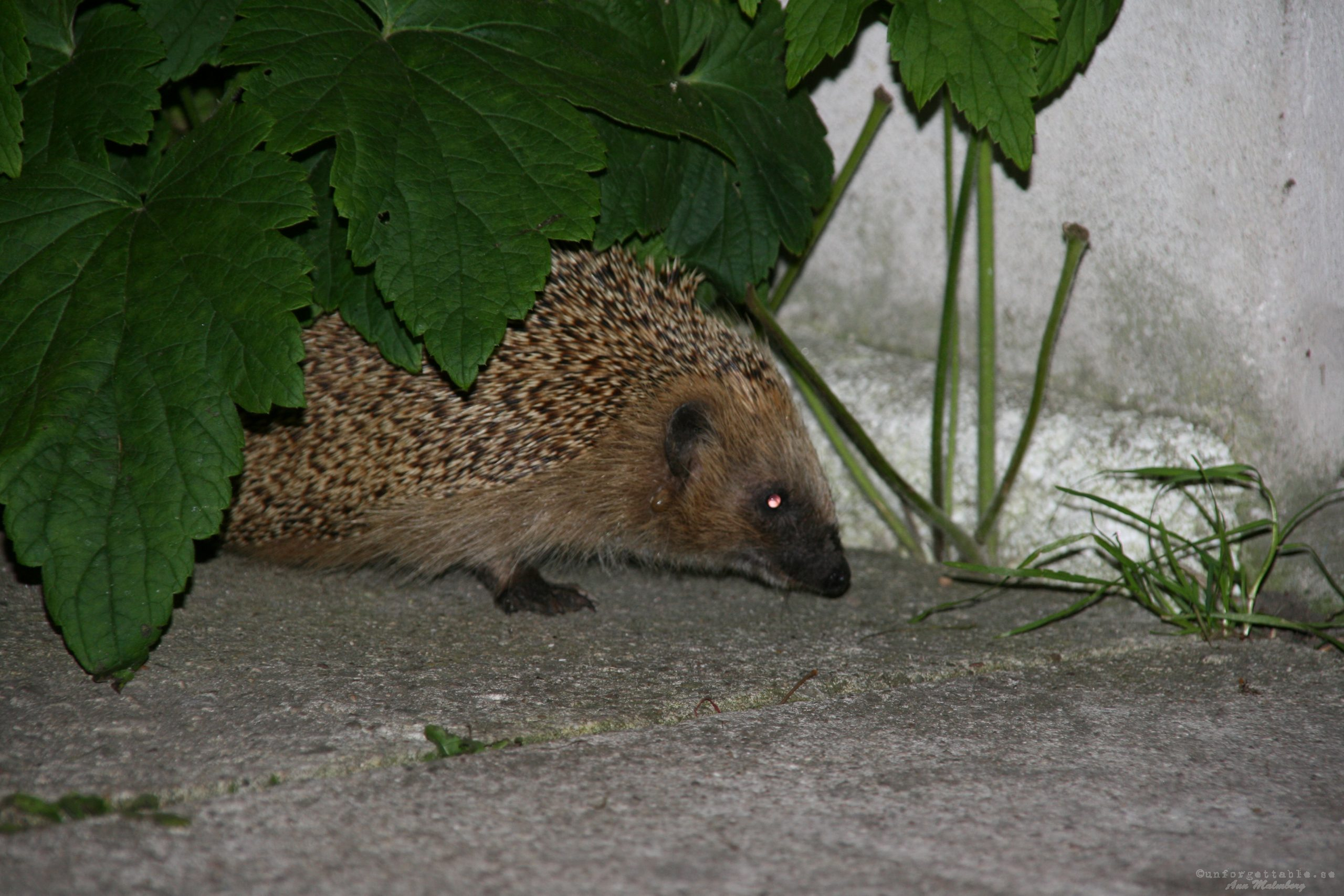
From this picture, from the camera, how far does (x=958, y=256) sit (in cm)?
370

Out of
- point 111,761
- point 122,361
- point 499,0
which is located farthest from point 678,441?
point 111,761

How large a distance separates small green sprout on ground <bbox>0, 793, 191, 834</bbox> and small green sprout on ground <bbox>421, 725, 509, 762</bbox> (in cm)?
52

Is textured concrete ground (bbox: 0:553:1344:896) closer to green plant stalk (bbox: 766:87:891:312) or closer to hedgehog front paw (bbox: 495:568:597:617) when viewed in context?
hedgehog front paw (bbox: 495:568:597:617)

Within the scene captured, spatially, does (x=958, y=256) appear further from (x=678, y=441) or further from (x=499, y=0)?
(x=499, y=0)

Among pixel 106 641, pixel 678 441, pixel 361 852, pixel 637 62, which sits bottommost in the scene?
pixel 361 852

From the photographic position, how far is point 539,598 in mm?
3762

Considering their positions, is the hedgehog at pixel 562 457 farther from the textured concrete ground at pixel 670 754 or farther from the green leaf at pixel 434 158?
the green leaf at pixel 434 158

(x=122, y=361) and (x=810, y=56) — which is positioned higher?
(x=810, y=56)

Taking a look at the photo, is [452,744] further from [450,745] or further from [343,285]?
[343,285]

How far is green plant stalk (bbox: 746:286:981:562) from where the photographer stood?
3.73 meters

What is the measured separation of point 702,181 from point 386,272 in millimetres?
1161

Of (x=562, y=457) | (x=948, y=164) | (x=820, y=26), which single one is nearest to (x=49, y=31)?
(x=562, y=457)

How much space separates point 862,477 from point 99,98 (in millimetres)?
2671

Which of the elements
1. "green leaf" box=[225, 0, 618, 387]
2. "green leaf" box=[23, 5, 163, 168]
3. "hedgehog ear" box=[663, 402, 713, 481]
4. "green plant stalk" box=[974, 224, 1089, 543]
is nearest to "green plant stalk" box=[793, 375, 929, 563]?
"green plant stalk" box=[974, 224, 1089, 543]
